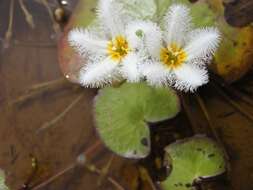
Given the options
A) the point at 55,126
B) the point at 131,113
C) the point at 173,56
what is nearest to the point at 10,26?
the point at 55,126

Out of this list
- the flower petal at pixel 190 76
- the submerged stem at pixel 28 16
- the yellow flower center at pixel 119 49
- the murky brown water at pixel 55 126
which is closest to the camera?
the flower petal at pixel 190 76

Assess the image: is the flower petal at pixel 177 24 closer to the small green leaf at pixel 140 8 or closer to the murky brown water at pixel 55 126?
the small green leaf at pixel 140 8

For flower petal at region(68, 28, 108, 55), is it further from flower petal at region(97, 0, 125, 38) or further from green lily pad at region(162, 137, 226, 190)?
green lily pad at region(162, 137, 226, 190)

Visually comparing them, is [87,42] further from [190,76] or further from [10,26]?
[10,26]

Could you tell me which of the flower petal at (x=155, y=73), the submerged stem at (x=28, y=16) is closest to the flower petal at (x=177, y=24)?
the flower petal at (x=155, y=73)

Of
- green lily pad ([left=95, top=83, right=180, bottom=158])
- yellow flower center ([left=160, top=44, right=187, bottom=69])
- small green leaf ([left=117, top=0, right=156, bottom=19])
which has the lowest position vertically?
green lily pad ([left=95, top=83, right=180, bottom=158])

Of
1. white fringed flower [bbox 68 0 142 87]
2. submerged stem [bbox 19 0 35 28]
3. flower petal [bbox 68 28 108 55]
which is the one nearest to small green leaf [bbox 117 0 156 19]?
white fringed flower [bbox 68 0 142 87]
